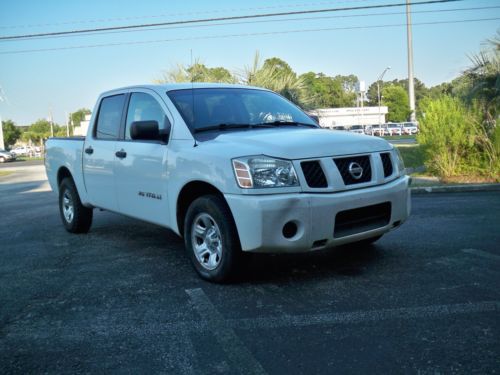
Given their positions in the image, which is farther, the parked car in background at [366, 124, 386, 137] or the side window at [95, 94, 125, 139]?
the parked car in background at [366, 124, 386, 137]

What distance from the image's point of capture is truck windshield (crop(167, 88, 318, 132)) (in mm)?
4980

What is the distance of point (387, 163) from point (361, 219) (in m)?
0.70

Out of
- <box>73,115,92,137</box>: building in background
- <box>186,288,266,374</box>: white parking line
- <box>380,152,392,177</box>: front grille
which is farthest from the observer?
<box>73,115,92,137</box>: building in background

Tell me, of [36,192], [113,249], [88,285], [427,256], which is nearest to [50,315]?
[88,285]

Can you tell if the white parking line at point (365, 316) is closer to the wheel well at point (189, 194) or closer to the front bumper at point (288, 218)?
the front bumper at point (288, 218)

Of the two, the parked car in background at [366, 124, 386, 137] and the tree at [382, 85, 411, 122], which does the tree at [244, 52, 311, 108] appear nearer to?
the parked car in background at [366, 124, 386, 137]

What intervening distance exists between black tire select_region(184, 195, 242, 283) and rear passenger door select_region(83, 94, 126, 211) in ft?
5.30

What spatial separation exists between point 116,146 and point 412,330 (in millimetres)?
3821

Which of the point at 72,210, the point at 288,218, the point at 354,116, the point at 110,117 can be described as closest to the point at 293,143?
the point at 288,218

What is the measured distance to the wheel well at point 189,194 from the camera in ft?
14.9

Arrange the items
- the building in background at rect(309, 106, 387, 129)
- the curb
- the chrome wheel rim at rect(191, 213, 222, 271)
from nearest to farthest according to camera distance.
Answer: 1. the chrome wheel rim at rect(191, 213, 222, 271)
2. the curb
3. the building in background at rect(309, 106, 387, 129)

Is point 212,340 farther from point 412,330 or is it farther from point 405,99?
point 405,99

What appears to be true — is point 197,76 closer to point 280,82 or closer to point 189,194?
point 280,82

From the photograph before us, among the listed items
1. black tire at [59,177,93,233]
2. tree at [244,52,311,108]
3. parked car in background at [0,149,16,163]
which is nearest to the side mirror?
black tire at [59,177,93,233]
